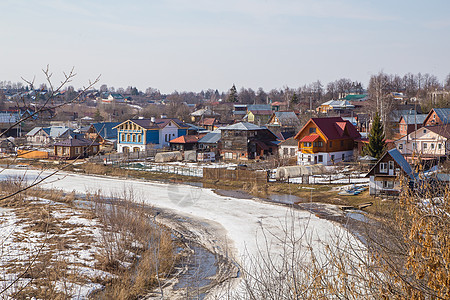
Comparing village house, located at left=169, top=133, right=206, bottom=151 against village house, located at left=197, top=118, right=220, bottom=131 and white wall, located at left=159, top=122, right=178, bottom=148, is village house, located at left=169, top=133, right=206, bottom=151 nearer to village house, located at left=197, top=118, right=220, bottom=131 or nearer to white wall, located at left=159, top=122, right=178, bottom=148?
white wall, located at left=159, top=122, right=178, bottom=148

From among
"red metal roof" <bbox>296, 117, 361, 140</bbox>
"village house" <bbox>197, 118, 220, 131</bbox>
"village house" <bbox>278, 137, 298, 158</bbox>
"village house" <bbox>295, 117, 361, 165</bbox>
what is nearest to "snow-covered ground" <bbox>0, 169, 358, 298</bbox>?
"village house" <bbox>295, 117, 361, 165</bbox>

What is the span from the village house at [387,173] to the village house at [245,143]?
64.5 feet

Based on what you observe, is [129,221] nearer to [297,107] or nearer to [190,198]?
[190,198]

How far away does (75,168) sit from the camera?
165 ft

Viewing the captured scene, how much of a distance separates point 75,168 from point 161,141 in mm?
12872

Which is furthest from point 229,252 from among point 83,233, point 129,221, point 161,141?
point 161,141

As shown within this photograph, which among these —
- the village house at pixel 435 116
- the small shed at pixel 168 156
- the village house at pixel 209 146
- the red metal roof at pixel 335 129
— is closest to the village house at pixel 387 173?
the red metal roof at pixel 335 129

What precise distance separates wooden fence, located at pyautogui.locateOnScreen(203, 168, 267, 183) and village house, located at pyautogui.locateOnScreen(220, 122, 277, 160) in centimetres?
993

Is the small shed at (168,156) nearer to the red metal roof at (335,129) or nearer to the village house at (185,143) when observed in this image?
the village house at (185,143)

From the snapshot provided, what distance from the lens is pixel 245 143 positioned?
51.0 meters

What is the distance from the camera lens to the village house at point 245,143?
51.0m

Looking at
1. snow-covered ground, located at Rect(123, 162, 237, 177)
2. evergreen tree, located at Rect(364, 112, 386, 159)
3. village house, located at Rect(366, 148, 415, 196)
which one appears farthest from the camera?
snow-covered ground, located at Rect(123, 162, 237, 177)

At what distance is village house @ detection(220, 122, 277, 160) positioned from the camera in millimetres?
51000

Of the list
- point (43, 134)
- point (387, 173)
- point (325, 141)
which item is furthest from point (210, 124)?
point (387, 173)
